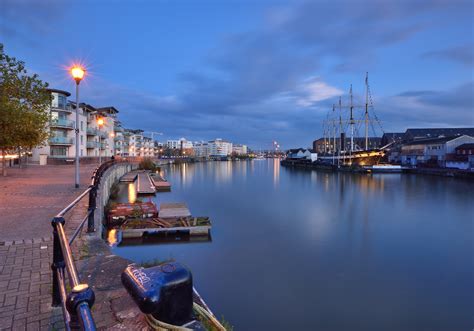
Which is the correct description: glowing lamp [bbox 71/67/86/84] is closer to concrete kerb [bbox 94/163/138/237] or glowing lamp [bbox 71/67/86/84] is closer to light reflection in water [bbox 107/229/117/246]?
concrete kerb [bbox 94/163/138/237]

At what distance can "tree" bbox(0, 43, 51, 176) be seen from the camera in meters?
18.9

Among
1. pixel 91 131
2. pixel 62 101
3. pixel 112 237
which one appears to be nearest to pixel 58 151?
pixel 62 101

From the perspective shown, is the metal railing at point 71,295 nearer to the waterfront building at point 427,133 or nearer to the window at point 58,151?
the window at point 58,151

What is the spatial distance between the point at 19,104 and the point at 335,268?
2266 centimetres

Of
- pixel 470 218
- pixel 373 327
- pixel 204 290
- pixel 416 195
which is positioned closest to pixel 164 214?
pixel 204 290

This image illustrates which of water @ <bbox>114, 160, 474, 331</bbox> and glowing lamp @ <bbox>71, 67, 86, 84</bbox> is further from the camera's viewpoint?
glowing lamp @ <bbox>71, 67, 86, 84</bbox>

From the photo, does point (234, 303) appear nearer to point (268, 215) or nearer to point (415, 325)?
point (415, 325)

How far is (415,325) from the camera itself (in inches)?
362

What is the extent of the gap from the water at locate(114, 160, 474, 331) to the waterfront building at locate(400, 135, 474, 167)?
49.0 metres

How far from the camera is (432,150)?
72.8m

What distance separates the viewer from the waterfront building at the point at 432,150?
66.4 metres

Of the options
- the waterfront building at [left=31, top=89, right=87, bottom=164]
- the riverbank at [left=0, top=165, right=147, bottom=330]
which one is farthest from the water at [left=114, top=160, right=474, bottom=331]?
the waterfront building at [left=31, top=89, right=87, bottom=164]

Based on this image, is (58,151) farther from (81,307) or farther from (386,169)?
(386,169)

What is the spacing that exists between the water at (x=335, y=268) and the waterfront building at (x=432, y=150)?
161 feet
